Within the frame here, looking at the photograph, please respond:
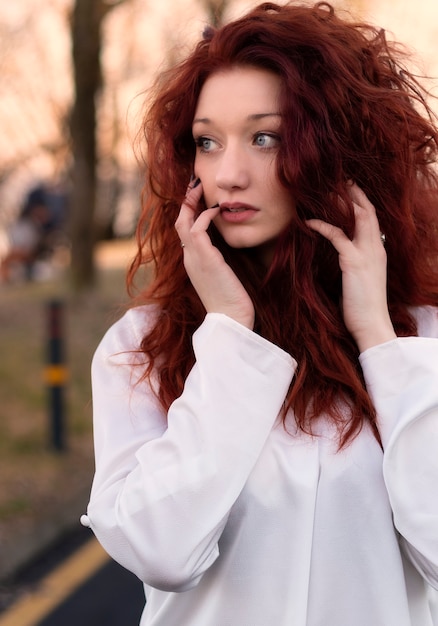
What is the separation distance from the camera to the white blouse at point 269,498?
1623mm

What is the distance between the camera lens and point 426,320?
1983 mm

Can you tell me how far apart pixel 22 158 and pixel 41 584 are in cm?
1853

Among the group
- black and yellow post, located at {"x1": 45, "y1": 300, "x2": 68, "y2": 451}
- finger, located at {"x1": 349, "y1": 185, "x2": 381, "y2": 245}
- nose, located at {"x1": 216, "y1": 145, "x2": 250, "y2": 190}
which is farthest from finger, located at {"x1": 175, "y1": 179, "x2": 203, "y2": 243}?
black and yellow post, located at {"x1": 45, "y1": 300, "x2": 68, "y2": 451}

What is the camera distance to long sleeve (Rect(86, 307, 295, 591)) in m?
1.61

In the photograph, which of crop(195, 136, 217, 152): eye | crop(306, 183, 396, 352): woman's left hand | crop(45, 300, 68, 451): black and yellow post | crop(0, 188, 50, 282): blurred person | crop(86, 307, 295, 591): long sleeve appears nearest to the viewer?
crop(86, 307, 295, 591): long sleeve

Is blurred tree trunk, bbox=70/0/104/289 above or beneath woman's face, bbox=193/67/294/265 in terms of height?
beneath

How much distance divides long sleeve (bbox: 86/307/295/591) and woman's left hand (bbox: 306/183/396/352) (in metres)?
0.17

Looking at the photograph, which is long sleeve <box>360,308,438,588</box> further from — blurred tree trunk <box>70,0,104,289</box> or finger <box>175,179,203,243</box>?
blurred tree trunk <box>70,0,104,289</box>

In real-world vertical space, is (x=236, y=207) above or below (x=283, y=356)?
above

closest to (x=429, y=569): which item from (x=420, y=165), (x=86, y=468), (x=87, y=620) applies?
(x=420, y=165)

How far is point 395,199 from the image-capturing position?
194 centimetres

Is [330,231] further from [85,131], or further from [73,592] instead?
[85,131]

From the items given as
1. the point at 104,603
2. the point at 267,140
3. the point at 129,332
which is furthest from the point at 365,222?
the point at 104,603

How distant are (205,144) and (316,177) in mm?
268
